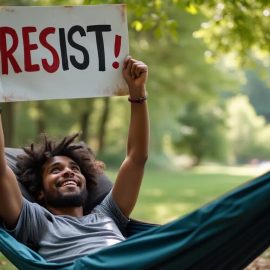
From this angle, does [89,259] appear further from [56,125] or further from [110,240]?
[56,125]

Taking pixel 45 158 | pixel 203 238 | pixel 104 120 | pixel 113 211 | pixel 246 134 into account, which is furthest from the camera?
pixel 246 134

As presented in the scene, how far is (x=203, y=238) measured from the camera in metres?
1.99

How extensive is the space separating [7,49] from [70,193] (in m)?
0.75

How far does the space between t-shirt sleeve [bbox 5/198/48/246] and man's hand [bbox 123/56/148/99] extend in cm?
72

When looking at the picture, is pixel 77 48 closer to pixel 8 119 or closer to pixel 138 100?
pixel 138 100

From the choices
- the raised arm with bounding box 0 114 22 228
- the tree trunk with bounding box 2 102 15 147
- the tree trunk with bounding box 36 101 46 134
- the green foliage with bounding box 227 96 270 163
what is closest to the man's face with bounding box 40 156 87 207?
the raised arm with bounding box 0 114 22 228

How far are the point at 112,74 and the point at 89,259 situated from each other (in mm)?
1003

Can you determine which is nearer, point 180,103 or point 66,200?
point 66,200

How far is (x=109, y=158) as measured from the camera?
2686 cm

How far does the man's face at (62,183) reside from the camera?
2777mm

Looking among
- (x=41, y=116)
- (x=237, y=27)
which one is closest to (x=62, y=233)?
(x=237, y=27)

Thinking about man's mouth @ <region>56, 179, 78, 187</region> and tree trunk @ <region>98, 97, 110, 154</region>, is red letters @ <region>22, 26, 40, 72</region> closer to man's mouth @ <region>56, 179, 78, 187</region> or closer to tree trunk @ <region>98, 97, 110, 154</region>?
man's mouth @ <region>56, 179, 78, 187</region>

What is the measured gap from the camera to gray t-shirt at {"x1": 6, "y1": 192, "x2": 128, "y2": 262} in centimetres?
255

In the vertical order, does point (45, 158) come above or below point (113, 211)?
above
